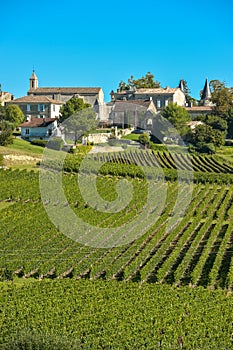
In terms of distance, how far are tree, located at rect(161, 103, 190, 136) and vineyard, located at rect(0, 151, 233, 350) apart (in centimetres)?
2679

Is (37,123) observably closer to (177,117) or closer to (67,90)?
(177,117)

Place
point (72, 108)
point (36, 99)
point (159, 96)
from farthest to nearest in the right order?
1. point (159, 96)
2. point (36, 99)
3. point (72, 108)

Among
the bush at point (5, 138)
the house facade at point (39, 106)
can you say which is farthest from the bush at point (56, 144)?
the house facade at point (39, 106)

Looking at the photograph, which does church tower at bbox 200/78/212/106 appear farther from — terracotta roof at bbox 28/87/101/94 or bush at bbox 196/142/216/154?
bush at bbox 196/142/216/154

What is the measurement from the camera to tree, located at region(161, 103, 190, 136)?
6981 centimetres

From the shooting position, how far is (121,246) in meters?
26.7

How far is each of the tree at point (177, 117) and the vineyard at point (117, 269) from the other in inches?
1055

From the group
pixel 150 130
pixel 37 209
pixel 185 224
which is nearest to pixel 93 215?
pixel 37 209

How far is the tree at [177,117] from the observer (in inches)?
2749

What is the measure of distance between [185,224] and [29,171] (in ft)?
49.3

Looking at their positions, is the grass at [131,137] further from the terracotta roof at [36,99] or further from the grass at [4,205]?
the grass at [4,205]

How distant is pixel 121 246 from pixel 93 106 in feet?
176

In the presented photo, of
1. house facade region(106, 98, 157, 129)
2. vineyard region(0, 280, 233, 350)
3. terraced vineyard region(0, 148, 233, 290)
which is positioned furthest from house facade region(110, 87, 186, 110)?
vineyard region(0, 280, 233, 350)

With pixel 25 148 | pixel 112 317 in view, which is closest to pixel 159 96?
pixel 25 148
